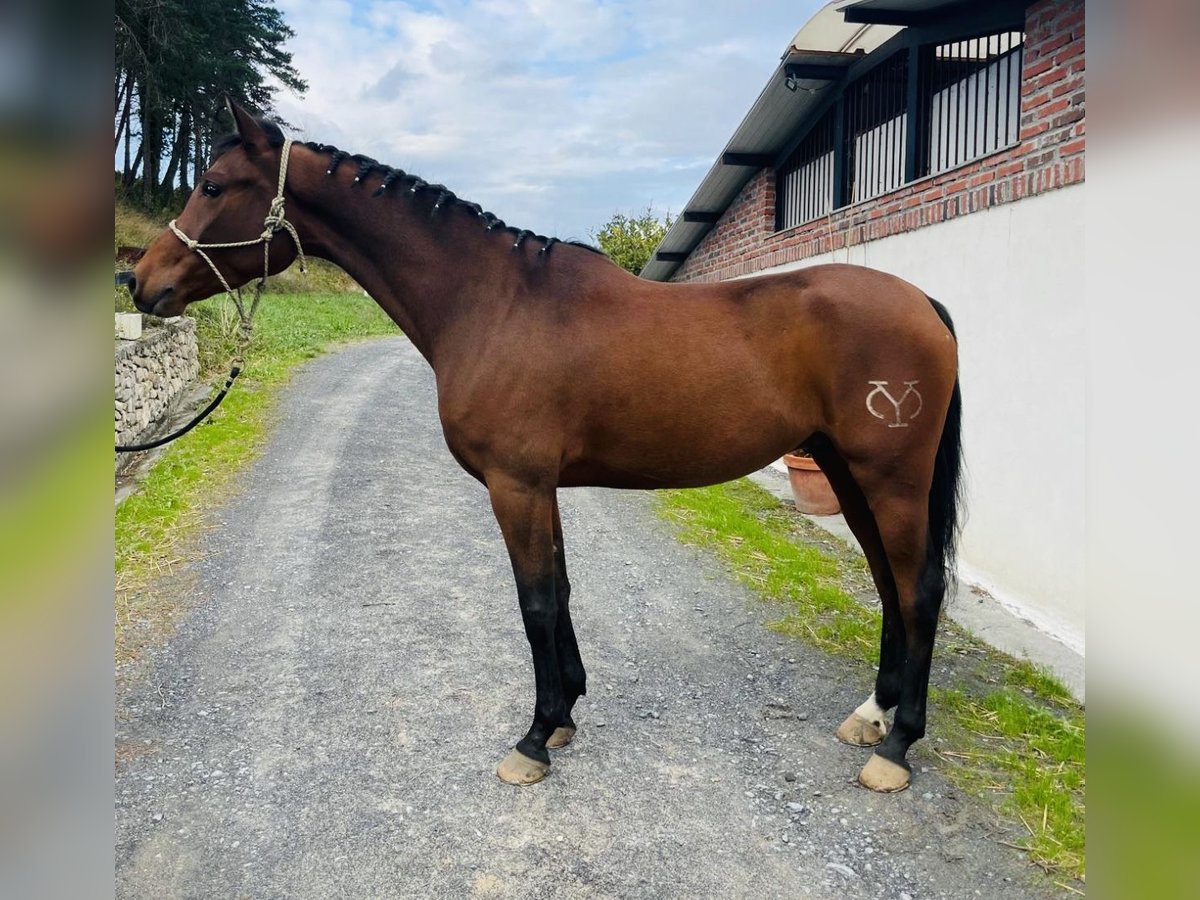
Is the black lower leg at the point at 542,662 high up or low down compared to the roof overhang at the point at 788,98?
down

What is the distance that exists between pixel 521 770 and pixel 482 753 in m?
0.25

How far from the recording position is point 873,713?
3.35 m

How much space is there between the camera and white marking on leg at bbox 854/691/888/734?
10.9ft

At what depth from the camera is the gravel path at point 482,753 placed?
2.54m

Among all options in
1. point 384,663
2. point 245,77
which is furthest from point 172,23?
point 384,663

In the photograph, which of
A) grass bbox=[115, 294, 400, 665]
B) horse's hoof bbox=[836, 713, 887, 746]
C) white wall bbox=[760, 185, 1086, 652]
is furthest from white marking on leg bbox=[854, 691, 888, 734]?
grass bbox=[115, 294, 400, 665]

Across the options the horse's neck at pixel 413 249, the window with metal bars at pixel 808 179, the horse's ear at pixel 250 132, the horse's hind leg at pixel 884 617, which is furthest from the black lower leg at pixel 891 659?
the window with metal bars at pixel 808 179

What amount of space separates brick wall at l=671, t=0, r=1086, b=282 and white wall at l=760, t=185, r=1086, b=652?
108mm

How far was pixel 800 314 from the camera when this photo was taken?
3.09 metres

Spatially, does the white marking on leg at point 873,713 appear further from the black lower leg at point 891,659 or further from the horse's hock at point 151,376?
the horse's hock at point 151,376

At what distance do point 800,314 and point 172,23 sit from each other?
68.7 feet

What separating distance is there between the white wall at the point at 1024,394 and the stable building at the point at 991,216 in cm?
1
